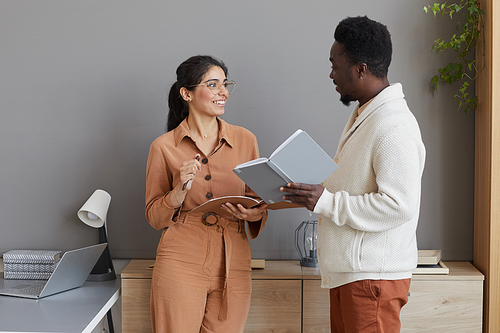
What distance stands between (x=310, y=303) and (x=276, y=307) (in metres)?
0.17

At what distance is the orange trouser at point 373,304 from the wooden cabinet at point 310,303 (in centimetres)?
64

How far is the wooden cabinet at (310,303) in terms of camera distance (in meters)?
2.06

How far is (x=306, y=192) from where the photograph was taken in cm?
140

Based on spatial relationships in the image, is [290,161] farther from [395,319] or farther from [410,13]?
[410,13]

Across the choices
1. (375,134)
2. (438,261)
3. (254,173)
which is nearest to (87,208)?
(254,173)

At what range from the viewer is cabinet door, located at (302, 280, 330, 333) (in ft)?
6.84

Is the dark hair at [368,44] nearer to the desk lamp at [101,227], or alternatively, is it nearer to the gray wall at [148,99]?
the gray wall at [148,99]

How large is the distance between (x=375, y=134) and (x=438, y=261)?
3.98 ft

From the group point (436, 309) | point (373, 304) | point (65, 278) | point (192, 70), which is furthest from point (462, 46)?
point (65, 278)

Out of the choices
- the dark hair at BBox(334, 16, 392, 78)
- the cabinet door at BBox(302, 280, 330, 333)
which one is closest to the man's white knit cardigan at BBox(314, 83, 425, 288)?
the dark hair at BBox(334, 16, 392, 78)

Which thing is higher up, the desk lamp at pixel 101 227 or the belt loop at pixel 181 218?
the belt loop at pixel 181 218

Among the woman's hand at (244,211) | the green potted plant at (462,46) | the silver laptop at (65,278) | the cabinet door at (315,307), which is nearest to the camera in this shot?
the woman's hand at (244,211)

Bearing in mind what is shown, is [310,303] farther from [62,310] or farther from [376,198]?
[62,310]

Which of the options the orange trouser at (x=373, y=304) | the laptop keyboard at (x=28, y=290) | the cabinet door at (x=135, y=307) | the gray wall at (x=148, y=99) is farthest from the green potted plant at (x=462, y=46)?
the laptop keyboard at (x=28, y=290)
